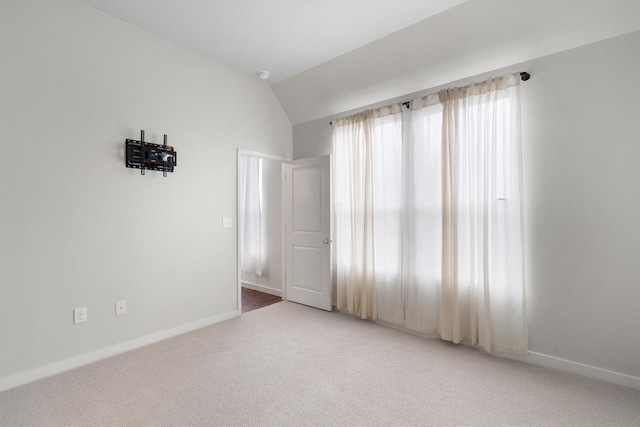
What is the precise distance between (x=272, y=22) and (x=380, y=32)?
1.00 meters

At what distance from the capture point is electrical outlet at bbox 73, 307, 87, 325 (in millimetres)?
2471

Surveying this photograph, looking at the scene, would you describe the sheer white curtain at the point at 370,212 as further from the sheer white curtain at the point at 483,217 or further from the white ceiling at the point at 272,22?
the white ceiling at the point at 272,22

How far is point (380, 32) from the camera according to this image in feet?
9.20

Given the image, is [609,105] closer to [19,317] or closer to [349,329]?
[349,329]

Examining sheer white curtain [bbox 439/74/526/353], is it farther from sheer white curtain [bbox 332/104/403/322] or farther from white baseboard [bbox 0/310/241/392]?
white baseboard [bbox 0/310/241/392]

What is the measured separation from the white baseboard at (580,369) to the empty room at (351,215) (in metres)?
0.01

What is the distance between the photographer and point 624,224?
84.8 inches

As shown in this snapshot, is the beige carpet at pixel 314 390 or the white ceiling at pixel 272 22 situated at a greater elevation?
the white ceiling at pixel 272 22

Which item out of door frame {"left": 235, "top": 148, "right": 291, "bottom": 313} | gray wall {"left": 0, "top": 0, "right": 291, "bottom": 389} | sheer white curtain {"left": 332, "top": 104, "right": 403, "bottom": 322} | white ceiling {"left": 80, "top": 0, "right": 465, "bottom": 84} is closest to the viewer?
gray wall {"left": 0, "top": 0, "right": 291, "bottom": 389}

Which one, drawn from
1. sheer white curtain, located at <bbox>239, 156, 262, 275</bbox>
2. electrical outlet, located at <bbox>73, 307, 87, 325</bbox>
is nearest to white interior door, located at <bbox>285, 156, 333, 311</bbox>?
sheer white curtain, located at <bbox>239, 156, 262, 275</bbox>

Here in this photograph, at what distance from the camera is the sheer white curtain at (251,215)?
195 inches

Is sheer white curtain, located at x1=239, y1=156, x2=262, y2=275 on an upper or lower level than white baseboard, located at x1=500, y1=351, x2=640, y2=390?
upper

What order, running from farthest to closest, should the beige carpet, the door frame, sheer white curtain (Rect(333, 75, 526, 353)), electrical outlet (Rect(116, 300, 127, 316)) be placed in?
the door frame, electrical outlet (Rect(116, 300, 127, 316)), sheer white curtain (Rect(333, 75, 526, 353)), the beige carpet

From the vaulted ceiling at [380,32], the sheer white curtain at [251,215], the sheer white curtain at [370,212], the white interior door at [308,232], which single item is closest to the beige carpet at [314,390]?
the sheer white curtain at [370,212]
